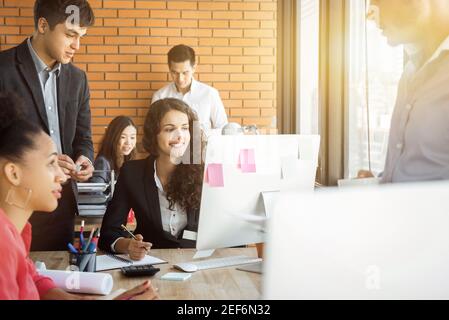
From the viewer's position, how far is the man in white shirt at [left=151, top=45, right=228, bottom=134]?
4340 millimetres

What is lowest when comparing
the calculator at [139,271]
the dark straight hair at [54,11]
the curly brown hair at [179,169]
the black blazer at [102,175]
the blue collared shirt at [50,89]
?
the calculator at [139,271]

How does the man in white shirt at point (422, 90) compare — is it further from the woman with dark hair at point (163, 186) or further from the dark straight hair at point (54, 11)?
the dark straight hair at point (54, 11)

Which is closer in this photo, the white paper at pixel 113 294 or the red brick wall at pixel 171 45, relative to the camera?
the white paper at pixel 113 294

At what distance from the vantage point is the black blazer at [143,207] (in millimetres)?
2186

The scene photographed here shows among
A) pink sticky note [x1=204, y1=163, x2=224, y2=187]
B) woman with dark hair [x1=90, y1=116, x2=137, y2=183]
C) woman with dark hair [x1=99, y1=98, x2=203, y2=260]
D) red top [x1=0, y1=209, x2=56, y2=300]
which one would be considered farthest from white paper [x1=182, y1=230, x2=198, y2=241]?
woman with dark hair [x1=90, y1=116, x2=137, y2=183]

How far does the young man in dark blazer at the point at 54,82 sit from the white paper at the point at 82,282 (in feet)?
2.87

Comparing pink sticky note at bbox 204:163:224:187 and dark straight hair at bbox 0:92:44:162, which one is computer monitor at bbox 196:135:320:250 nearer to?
pink sticky note at bbox 204:163:224:187

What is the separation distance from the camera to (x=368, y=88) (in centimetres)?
271

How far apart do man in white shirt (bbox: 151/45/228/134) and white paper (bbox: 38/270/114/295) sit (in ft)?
9.75

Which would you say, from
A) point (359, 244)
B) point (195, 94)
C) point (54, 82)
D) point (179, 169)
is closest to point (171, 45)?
point (195, 94)

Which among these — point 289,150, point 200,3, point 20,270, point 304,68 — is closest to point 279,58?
point 304,68

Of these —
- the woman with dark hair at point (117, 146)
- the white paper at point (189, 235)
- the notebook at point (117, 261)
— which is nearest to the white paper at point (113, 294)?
the notebook at point (117, 261)

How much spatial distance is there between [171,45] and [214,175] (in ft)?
11.4

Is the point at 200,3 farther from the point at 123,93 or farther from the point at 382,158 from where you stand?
the point at 382,158
